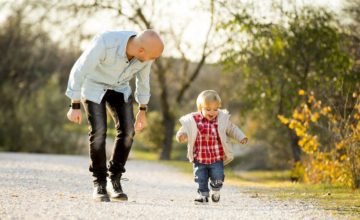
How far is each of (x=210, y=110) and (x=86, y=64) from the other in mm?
1273

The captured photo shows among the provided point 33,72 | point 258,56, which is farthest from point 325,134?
point 33,72

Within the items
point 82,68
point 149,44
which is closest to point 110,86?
point 82,68

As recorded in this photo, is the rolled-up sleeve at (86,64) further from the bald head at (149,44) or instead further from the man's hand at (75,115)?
the bald head at (149,44)

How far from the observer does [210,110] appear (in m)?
6.41

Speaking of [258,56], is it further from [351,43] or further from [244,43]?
[351,43]

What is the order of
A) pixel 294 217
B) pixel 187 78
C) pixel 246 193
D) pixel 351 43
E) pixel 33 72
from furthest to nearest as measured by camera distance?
pixel 33 72 → pixel 187 78 → pixel 351 43 → pixel 246 193 → pixel 294 217

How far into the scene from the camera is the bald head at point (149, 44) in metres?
5.85

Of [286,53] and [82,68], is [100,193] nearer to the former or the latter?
[82,68]

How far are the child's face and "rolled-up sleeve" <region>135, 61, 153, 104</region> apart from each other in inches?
23.2

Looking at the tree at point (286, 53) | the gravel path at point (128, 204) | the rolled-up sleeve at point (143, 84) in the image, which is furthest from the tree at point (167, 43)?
the rolled-up sleeve at point (143, 84)

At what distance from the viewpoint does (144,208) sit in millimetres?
5820

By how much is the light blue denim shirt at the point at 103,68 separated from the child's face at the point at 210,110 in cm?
67

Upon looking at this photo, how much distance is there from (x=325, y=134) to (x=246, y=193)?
215 inches

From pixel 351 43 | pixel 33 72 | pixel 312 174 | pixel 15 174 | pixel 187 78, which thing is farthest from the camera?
pixel 33 72
